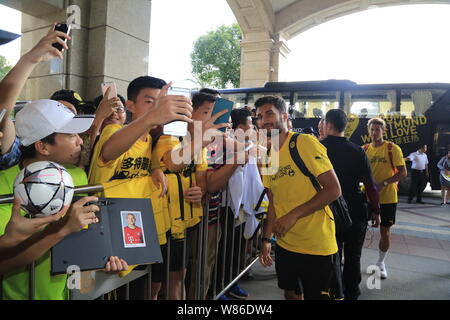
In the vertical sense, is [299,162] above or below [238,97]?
below

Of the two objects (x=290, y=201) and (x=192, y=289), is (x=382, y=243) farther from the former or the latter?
(x=192, y=289)

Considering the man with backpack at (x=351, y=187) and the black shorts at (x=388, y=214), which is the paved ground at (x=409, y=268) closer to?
the man with backpack at (x=351, y=187)

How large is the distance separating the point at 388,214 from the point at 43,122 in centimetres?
425

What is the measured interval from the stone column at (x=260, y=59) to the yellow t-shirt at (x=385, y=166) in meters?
13.2

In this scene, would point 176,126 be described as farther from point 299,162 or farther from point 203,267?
point 203,267

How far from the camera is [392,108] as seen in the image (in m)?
11.9

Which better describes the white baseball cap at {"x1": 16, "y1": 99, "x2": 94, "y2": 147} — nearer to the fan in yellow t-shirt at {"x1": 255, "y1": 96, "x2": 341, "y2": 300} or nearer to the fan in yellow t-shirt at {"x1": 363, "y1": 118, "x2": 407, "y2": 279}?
the fan in yellow t-shirt at {"x1": 255, "y1": 96, "x2": 341, "y2": 300}

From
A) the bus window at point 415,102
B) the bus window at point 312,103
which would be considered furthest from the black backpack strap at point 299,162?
the bus window at point 415,102

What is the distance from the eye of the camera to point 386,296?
144 inches

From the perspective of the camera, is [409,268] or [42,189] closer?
[42,189]

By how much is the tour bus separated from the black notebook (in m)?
11.5

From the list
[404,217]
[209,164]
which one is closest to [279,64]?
[404,217]

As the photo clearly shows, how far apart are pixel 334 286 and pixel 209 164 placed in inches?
58.7

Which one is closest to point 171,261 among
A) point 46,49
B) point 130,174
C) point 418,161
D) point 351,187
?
point 130,174
